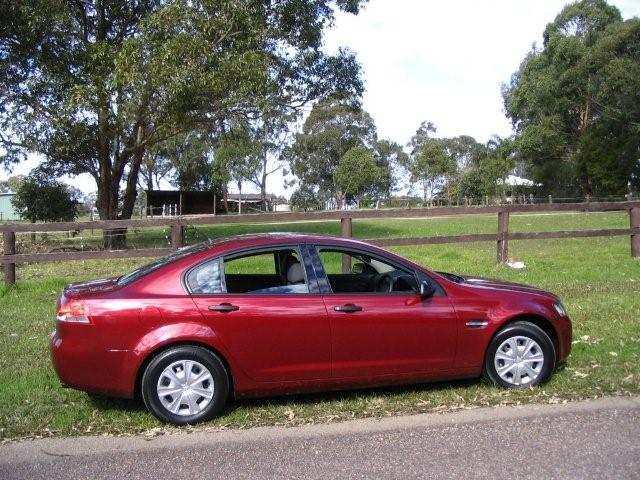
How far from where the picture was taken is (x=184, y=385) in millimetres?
4852

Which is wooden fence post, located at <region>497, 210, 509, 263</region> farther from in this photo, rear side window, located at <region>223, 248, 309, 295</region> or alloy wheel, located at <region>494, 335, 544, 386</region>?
rear side window, located at <region>223, 248, 309, 295</region>

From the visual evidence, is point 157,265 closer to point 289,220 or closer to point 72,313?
point 72,313

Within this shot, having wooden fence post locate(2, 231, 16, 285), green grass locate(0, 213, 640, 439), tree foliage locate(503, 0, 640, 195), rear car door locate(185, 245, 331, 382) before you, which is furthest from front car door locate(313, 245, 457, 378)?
tree foliage locate(503, 0, 640, 195)

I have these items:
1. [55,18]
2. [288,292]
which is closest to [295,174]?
[55,18]

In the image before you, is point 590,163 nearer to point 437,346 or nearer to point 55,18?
point 55,18

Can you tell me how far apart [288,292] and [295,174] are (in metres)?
75.8

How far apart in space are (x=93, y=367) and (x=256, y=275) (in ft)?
5.12

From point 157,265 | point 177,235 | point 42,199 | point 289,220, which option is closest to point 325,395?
point 157,265

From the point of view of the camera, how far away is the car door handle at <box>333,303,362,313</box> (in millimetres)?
5117

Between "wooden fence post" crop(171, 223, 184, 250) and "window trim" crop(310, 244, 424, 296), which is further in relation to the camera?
"wooden fence post" crop(171, 223, 184, 250)

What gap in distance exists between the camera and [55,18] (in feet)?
57.2

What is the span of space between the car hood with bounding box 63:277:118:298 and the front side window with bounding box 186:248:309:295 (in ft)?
2.24

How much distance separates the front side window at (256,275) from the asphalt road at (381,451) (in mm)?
1108

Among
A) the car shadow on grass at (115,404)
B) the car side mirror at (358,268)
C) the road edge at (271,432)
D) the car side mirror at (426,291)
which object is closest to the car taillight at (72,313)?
the car shadow on grass at (115,404)
